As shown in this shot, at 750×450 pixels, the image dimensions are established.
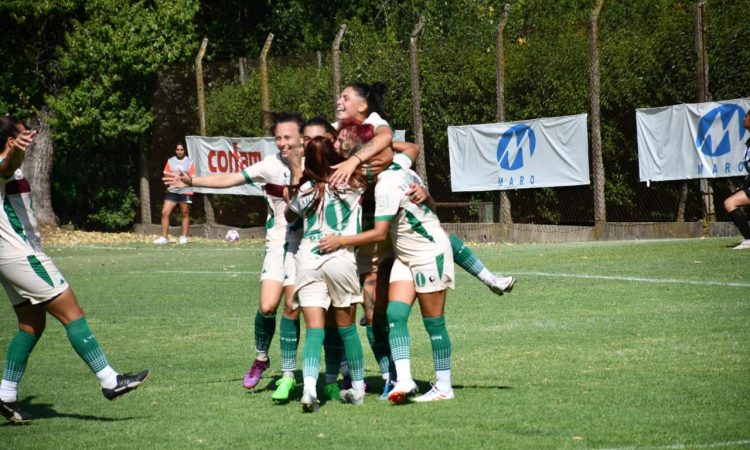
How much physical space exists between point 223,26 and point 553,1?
416 inches

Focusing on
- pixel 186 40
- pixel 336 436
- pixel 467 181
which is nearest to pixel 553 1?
pixel 186 40

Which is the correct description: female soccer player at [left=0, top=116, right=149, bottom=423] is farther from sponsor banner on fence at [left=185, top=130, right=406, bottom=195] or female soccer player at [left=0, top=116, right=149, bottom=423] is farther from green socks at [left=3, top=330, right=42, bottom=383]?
sponsor banner on fence at [left=185, top=130, right=406, bottom=195]

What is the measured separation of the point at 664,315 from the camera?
10.8 m

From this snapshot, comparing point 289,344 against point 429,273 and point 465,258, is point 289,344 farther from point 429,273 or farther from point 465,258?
point 465,258

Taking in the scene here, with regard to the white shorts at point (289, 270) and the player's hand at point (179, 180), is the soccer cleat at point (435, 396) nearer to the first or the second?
the white shorts at point (289, 270)

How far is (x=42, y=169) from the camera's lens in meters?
30.9

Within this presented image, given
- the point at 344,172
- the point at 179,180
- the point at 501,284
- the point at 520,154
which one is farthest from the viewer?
the point at 520,154

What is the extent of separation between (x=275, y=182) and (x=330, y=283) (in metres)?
1.52

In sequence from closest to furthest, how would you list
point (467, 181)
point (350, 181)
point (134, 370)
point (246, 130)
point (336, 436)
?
point (336, 436), point (350, 181), point (134, 370), point (467, 181), point (246, 130)

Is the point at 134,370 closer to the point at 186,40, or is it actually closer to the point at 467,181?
the point at 467,181

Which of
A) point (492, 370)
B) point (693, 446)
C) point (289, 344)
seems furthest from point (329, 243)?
point (693, 446)

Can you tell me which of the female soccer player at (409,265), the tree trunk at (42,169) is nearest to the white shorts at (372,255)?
the female soccer player at (409,265)

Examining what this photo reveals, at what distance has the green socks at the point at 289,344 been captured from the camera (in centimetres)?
795

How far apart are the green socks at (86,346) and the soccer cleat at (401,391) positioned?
1868 mm
